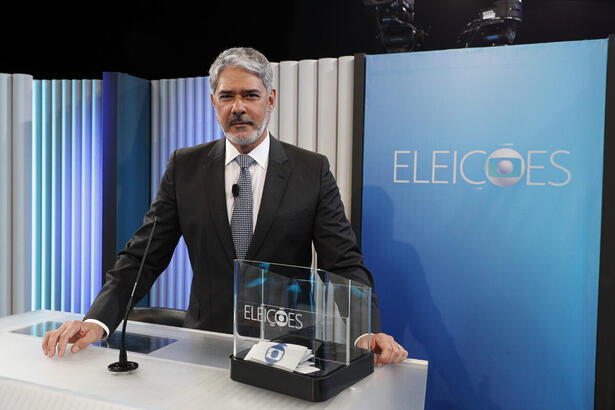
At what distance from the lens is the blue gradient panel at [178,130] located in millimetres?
3396

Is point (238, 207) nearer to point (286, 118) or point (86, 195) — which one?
point (286, 118)

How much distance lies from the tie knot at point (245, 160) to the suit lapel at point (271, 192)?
77 mm

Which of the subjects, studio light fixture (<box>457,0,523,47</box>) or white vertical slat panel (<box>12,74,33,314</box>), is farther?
white vertical slat panel (<box>12,74,33,314</box>)

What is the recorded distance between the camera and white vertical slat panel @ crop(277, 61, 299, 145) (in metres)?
3.04

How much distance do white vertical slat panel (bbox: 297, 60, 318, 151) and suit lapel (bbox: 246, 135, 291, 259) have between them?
1021mm

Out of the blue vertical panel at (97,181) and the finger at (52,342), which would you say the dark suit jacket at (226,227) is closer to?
the finger at (52,342)

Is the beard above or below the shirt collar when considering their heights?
above

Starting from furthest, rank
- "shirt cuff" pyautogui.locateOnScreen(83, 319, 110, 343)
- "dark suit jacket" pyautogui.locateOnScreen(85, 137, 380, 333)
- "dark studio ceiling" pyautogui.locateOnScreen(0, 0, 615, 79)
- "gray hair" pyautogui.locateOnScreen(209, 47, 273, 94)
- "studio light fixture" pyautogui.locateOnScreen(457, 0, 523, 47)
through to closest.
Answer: "dark studio ceiling" pyautogui.locateOnScreen(0, 0, 615, 79), "studio light fixture" pyautogui.locateOnScreen(457, 0, 523, 47), "dark suit jacket" pyautogui.locateOnScreen(85, 137, 380, 333), "gray hair" pyautogui.locateOnScreen(209, 47, 273, 94), "shirt cuff" pyautogui.locateOnScreen(83, 319, 110, 343)

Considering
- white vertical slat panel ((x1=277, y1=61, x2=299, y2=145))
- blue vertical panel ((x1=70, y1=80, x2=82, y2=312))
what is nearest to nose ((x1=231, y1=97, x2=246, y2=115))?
white vertical slat panel ((x1=277, y1=61, x2=299, y2=145))

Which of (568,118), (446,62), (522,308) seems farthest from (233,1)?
(522,308)

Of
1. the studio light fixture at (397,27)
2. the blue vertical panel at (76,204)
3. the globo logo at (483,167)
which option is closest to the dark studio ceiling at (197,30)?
the studio light fixture at (397,27)

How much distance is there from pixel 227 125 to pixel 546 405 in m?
2.15

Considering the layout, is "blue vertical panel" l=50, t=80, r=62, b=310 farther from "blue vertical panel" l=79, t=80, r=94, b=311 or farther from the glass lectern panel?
the glass lectern panel

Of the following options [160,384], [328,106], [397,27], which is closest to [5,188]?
[328,106]
